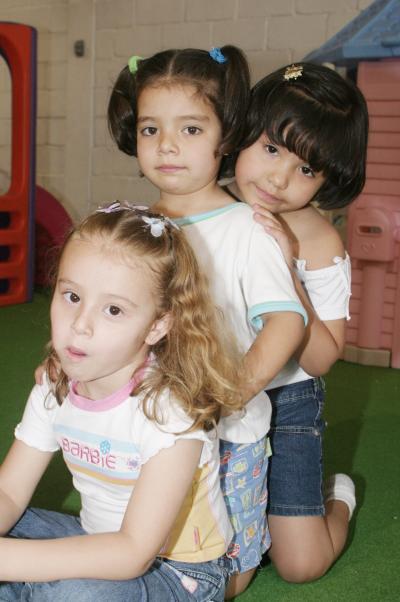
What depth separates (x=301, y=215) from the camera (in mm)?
1403

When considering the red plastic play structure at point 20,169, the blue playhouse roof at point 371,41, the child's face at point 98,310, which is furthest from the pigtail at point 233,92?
the red plastic play structure at point 20,169

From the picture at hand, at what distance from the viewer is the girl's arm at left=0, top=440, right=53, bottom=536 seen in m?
1.14

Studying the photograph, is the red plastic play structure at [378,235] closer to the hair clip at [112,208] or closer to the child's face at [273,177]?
the child's face at [273,177]

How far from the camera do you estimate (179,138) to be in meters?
1.25

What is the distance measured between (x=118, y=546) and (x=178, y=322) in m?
0.29

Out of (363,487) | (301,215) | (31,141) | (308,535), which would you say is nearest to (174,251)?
(301,215)

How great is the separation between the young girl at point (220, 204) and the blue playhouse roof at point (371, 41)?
4.83ft

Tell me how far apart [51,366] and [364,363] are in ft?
6.38

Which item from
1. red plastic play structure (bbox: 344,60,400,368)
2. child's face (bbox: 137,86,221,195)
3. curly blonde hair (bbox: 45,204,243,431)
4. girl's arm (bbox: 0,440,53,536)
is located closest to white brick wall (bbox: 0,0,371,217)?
red plastic play structure (bbox: 344,60,400,368)

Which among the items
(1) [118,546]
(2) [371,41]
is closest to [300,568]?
(1) [118,546]

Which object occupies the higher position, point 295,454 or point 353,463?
point 295,454

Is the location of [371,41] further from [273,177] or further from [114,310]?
[114,310]

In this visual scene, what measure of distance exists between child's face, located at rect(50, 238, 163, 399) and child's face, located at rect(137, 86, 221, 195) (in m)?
0.28

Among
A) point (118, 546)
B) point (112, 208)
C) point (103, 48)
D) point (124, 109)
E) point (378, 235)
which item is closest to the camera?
point (118, 546)
